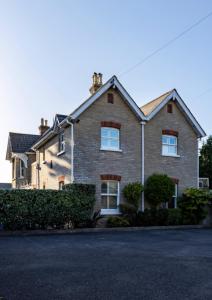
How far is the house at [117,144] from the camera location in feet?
65.5

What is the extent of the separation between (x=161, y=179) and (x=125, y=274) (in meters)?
13.5

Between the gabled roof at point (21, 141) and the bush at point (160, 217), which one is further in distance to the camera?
the gabled roof at point (21, 141)

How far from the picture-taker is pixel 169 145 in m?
23.2

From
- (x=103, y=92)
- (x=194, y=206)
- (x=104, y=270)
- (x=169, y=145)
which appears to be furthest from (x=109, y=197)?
(x=104, y=270)

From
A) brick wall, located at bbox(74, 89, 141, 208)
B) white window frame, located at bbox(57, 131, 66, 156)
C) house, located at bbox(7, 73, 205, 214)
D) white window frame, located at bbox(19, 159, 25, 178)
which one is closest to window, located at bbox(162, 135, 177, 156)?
house, located at bbox(7, 73, 205, 214)

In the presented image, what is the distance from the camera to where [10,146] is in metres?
32.7

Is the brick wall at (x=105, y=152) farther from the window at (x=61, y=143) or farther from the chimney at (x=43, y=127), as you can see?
the chimney at (x=43, y=127)

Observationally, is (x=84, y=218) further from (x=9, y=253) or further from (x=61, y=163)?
(x=9, y=253)

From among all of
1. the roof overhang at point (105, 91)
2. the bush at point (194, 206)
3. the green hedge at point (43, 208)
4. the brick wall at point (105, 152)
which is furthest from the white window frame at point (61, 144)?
the bush at point (194, 206)

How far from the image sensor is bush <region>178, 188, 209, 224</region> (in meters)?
21.4

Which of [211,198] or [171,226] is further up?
[211,198]

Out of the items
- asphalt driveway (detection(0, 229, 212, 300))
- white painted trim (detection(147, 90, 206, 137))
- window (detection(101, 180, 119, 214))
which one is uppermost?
white painted trim (detection(147, 90, 206, 137))

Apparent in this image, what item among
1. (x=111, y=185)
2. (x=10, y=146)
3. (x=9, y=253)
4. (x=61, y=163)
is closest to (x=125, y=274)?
(x=9, y=253)

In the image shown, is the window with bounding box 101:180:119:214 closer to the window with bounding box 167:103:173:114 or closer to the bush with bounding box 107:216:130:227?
the bush with bounding box 107:216:130:227
